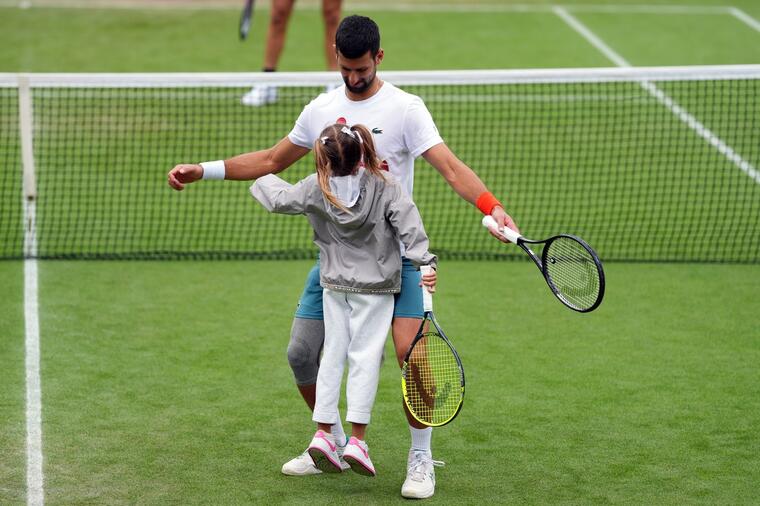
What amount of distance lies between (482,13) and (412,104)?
13.7 m

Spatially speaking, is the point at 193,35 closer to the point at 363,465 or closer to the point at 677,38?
the point at 677,38

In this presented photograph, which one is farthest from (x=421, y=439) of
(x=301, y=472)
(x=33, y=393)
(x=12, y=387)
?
(x=12, y=387)

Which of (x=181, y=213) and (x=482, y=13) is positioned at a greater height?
(x=482, y=13)

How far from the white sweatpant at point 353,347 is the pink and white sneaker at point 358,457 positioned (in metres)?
0.11

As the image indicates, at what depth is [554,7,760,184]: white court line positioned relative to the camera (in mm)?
12375

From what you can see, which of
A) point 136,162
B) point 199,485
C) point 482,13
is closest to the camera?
point 199,485

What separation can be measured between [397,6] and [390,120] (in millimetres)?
14185

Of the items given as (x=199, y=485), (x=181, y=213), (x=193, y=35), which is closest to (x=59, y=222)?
(x=181, y=213)

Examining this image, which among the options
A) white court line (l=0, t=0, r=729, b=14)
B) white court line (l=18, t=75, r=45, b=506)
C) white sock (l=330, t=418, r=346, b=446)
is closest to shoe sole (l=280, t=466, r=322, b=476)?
white sock (l=330, t=418, r=346, b=446)

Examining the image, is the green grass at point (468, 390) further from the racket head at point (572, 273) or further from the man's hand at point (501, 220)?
the man's hand at point (501, 220)

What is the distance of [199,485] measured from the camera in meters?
6.07

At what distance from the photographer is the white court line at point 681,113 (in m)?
12.4

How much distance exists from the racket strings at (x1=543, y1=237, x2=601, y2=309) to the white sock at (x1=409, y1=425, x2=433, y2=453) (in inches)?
36.5

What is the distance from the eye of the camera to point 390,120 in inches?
225
